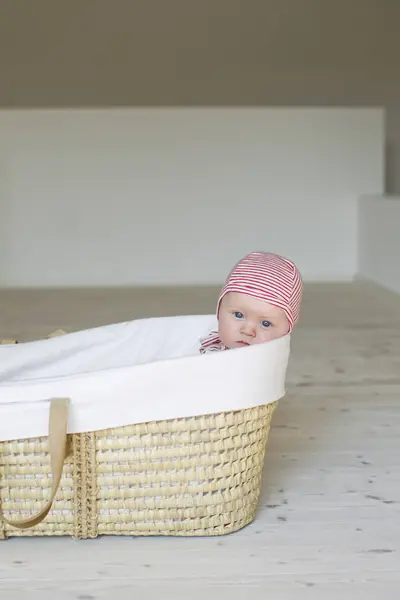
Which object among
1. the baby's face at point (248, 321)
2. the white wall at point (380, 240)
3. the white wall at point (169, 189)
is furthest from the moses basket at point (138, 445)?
the white wall at point (169, 189)

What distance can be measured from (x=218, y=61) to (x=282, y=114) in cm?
168

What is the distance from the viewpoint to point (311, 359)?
3.00 m

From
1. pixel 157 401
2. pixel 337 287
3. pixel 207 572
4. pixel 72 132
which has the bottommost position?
pixel 337 287

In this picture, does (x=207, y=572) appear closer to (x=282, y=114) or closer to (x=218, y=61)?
(x=282, y=114)

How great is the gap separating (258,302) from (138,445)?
0.36 m

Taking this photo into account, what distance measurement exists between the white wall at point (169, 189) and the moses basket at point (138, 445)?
12.1 feet

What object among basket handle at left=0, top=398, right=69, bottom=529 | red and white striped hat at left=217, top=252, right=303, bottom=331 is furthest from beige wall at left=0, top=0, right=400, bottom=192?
basket handle at left=0, top=398, right=69, bottom=529

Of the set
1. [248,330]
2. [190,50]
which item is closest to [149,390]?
[248,330]

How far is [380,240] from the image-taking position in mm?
4801

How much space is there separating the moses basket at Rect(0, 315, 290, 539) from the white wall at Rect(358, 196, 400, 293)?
326cm

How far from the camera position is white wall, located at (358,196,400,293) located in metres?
4.58

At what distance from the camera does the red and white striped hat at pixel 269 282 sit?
1550 mm

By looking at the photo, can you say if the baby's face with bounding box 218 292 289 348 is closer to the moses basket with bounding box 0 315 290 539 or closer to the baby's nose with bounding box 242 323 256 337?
the baby's nose with bounding box 242 323 256 337

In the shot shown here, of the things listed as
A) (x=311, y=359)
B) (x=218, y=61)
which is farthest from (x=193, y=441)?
(x=218, y=61)
